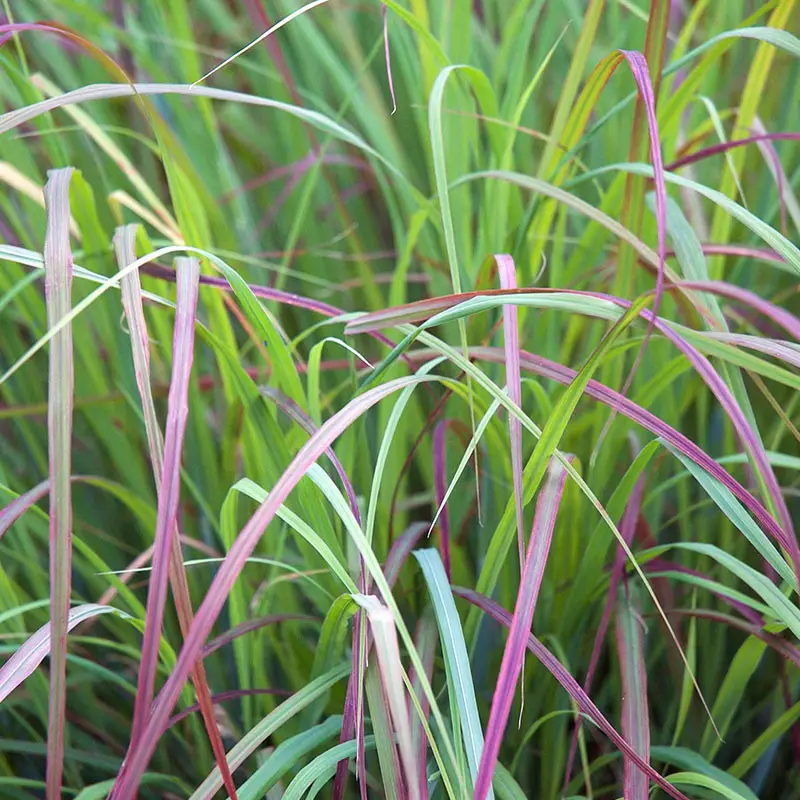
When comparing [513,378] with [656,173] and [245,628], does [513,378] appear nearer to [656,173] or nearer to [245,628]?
[656,173]

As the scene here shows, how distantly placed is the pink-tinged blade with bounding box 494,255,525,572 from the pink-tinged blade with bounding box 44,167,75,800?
0.19 m

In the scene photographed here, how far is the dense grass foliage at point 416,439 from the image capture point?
0.40 metres

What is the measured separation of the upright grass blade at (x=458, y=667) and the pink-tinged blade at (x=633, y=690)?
0.27ft

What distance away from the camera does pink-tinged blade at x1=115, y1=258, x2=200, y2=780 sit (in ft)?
1.03

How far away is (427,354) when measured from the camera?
55 cm

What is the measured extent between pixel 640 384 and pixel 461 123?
0.25 metres

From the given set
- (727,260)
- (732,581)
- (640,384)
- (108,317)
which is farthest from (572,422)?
(108,317)

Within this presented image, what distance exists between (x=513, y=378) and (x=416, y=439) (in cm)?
20

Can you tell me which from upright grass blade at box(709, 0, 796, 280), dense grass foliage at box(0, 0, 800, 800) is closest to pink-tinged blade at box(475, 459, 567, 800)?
dense grass foliage at box(0, 0, 800, 800)

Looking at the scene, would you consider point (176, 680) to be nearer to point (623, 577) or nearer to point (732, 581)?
point (623, 577)

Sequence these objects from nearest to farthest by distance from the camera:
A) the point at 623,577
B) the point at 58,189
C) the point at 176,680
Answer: the point at 176,680, the point at 58,189, the point at 623,577

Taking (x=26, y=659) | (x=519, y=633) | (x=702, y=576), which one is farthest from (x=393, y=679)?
(x=702, y=576)

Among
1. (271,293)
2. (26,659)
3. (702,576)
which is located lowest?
(702,576)

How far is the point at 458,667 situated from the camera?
415mm
